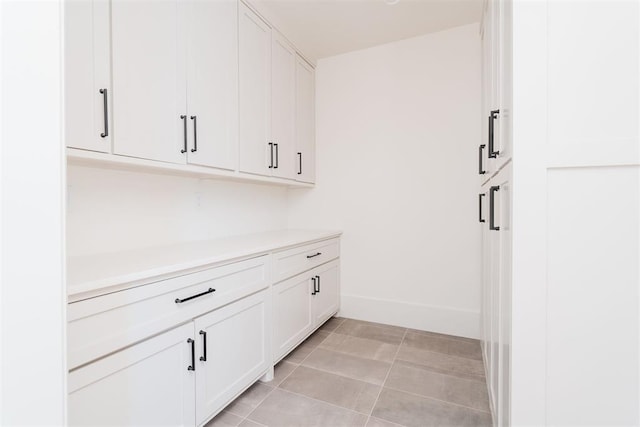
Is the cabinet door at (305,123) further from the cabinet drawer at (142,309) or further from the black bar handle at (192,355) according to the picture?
the black bar handle at (192,355)

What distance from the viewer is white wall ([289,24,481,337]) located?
8.23ft

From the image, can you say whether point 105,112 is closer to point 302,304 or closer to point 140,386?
point 140,386

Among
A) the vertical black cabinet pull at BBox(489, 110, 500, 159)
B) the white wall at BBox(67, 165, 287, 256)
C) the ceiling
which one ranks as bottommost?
the white wall at BBox(67, 165, 287, 256)

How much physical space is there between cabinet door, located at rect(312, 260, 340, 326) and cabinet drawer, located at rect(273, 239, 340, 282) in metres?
0.08

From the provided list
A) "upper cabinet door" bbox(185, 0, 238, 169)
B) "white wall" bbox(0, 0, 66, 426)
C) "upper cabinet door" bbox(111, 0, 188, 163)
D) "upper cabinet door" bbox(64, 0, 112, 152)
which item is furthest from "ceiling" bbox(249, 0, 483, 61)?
"white wall" bbox(0, 0, 66, 426)

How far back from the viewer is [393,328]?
8.85 ft

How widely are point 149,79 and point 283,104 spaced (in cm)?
120

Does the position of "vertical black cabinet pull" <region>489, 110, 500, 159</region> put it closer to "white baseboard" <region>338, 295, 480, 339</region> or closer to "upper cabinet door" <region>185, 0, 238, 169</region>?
"upper cabinet door" <region>185, 0, 238, 169</region>

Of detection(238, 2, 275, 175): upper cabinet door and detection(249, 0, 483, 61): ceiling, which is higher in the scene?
detection(249, 0, 483, 61): ceiling

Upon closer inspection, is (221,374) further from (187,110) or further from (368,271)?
(368,271)

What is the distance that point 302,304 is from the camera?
2.27 m

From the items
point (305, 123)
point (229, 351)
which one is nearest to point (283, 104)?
point (305, 123)
